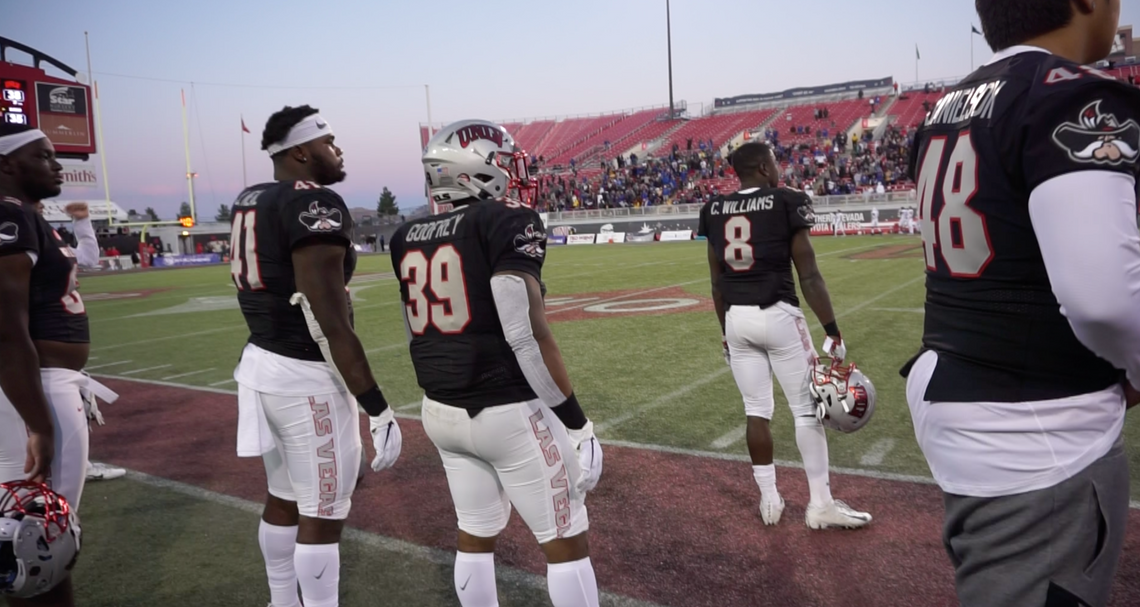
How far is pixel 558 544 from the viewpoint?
2.67 metres

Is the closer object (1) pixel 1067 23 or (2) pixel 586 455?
(1) pixel 1067 23

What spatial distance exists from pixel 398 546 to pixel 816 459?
2.35m

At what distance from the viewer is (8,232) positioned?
2.82 m

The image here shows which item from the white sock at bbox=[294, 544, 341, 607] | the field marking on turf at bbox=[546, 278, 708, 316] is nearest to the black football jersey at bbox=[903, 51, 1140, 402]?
the white sock at bbox=[294, 544, 341, 607]

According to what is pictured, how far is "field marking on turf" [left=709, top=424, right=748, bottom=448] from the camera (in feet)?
18.2

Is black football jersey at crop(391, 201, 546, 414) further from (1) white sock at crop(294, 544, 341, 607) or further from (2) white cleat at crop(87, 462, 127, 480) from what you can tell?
(2) white cleat at crop(87, 462, 127, 480)

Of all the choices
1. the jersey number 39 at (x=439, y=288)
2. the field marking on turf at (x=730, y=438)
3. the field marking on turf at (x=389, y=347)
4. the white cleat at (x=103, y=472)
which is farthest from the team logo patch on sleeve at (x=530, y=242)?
the field marking on turf at (x=389, y=347)

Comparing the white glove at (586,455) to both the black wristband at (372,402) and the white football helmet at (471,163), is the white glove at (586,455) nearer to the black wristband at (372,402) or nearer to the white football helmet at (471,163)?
the black wristband at (372,402)

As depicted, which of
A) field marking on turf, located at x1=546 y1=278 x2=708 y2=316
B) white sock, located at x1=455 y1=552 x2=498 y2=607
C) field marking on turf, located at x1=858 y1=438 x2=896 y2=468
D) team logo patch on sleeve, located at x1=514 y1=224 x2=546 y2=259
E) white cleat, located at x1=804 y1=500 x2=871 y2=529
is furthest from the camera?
field marking on turf, located at x1=546 y1=278 x2=708 y2=316

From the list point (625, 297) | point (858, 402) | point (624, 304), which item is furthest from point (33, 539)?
point (625, 297)

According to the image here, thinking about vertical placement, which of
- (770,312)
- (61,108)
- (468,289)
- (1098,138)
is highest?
(61,108)

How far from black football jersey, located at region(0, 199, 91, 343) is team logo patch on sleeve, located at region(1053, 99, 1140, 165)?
3.35 metres

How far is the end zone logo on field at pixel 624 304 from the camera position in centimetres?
1226

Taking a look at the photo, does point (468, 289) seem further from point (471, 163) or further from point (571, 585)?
point (571, 585)
